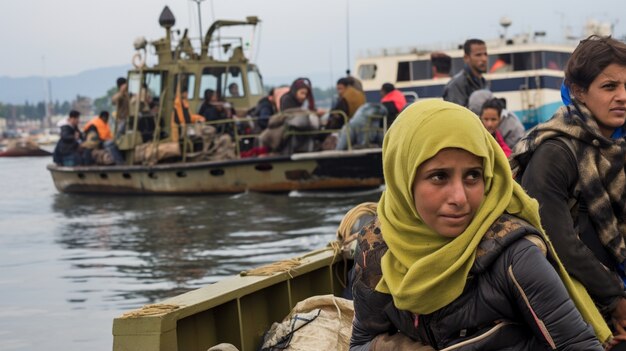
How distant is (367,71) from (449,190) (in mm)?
29299

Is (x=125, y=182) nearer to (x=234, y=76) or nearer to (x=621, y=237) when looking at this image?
(x=234, y=76)

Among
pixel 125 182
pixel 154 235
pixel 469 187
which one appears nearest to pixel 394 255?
pixel 469 187

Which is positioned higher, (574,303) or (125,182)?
(574,303)

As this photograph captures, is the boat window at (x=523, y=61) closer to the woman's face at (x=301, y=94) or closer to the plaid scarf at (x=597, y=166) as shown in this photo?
the woman's face at (x=301, y=94)

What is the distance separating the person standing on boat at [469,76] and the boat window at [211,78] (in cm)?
1560

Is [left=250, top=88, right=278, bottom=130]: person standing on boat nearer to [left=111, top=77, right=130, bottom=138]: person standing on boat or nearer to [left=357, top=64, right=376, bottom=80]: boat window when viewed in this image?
[left=111, top=77, right=130, bottom=138]: person standing on boat

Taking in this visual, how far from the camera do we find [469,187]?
2.68m

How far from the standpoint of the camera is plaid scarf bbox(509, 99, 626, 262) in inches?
135

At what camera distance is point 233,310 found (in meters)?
4.95

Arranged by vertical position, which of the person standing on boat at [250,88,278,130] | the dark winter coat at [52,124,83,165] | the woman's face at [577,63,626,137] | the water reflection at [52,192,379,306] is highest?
the woman's face at [577,63,626,137]

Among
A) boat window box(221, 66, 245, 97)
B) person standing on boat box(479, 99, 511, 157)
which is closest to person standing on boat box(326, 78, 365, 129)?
boat window box(221, 66, 245, 97)

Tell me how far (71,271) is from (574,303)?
12.7 meters

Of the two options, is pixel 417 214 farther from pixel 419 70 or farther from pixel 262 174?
pixel 419 70

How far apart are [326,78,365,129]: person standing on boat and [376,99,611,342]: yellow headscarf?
17.7 m
